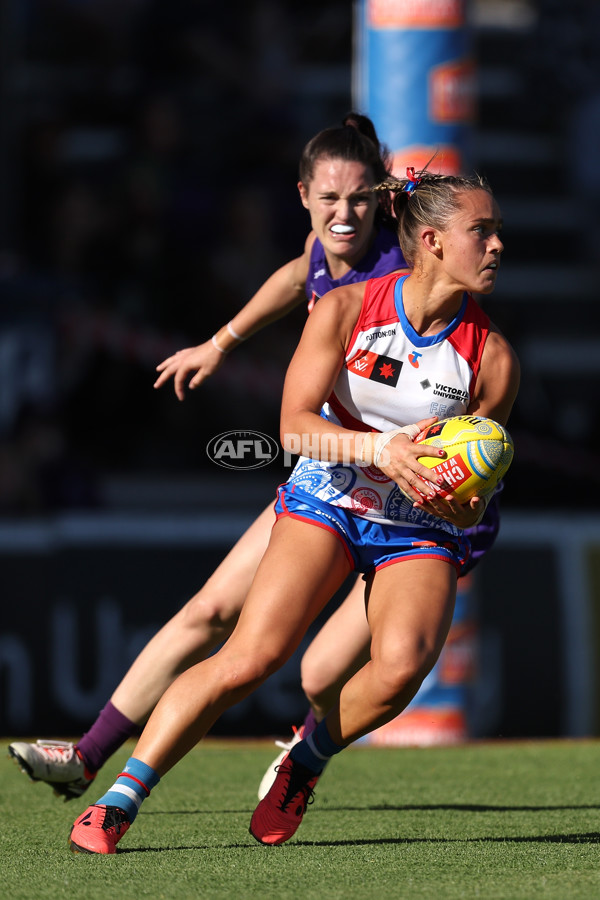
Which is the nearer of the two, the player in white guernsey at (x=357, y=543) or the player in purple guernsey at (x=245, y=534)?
the player in white guernsey at (x=357, y=543)

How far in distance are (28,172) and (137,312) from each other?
1.85m

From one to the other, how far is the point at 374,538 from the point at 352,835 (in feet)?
3.19

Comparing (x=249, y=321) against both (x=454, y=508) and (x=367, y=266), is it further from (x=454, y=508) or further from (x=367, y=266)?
(x=454, y=508)

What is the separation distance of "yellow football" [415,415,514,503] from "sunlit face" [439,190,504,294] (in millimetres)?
398

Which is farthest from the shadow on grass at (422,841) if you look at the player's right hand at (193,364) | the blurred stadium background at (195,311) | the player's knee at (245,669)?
the blurred stadium background at (195,311)

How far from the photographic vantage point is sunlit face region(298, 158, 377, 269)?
447 cm

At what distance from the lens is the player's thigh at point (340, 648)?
4645mm

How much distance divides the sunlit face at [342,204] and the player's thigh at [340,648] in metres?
1.10

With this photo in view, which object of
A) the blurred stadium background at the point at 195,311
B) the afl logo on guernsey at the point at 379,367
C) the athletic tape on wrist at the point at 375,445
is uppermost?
the afl logo on guernsey at the point at 379,367

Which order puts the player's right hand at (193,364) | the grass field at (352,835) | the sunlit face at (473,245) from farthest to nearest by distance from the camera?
1. the player's right hand at (193,364)
2. the sunlit face at (473,245)
3. the grass field at (352,835)

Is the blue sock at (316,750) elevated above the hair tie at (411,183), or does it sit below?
below

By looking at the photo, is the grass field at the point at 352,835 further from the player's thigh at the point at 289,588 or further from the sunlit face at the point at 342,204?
the sunlit face at the point at 342,204

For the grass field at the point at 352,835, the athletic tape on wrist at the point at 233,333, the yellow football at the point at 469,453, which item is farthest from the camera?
the athletic tape on wrist at the point at 233,333

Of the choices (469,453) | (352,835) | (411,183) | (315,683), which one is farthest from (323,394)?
(352,835)
